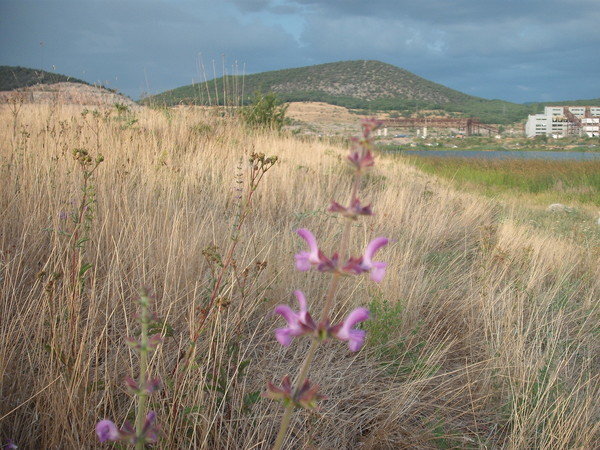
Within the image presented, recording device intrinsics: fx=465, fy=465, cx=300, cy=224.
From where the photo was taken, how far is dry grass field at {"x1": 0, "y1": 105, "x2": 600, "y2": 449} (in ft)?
5.45

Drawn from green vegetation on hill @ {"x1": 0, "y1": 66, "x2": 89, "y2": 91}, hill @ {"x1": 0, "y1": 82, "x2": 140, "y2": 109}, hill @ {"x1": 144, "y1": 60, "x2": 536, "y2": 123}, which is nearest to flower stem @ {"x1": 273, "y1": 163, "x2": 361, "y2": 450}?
hill @ {"x1": 0, "y1": 82, "x2": 140, "y2": 109}

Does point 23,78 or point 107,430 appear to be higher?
point 23,78

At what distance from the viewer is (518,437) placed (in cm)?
194

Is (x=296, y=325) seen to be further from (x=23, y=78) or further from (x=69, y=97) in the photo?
(x=23, y=78)

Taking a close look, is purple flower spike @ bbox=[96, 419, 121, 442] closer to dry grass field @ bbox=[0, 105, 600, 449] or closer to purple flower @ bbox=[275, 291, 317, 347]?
purple flower @ bbox=[275, 291, 317, 347]

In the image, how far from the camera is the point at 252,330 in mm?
2451

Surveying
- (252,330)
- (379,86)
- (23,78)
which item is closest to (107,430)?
(252,330)

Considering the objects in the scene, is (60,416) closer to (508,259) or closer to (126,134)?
(508,259)

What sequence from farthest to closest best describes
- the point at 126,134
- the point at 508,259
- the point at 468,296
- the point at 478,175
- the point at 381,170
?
the point at 478,175
the point at 381,170
the point at 126,134
the point at 508,259
the point at 468,296

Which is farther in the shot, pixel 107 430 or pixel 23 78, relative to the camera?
pixel 23 78

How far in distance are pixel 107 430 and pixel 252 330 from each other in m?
1.56

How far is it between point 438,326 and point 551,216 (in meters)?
6.94

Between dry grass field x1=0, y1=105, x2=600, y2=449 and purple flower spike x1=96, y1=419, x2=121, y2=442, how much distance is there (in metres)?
0.47

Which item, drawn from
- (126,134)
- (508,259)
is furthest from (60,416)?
(126,134)
